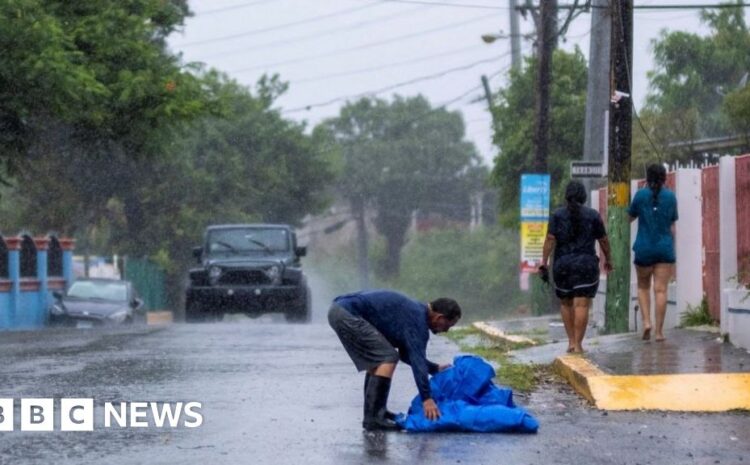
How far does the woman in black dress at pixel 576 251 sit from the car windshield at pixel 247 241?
1588 cm

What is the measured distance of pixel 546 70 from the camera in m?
29.1

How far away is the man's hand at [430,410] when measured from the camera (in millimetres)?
9938

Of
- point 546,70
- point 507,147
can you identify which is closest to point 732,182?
point 546,70

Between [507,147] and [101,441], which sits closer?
[101,441]

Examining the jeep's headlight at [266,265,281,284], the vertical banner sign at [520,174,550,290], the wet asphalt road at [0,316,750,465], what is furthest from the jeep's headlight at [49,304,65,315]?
the wet asphalt road at [0,316,750,465]

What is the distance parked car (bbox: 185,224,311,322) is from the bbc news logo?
57.0 feet

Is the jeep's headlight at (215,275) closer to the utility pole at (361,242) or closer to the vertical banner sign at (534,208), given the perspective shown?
the vertical banner sign at (534,208)

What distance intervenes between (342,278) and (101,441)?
7907 centimetres

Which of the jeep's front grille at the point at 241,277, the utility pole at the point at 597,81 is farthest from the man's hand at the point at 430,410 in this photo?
the jeep's front grille at the point at 241,277

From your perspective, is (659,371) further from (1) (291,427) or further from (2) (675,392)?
(1) (291,427)

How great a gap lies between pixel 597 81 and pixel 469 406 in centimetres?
1348

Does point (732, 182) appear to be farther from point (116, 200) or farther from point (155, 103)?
point (116, 200)

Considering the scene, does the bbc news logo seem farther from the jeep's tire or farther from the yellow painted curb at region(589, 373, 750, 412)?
the jeep's tire

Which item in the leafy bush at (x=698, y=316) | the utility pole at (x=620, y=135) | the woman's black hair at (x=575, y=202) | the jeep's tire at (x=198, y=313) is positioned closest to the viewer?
the woman's black hair at (x=575, y=202)
